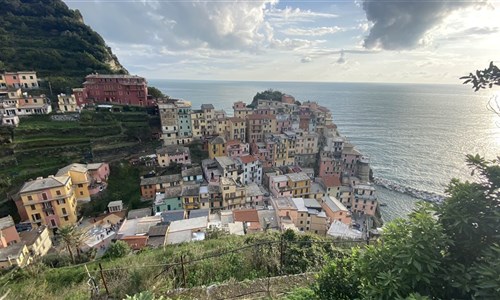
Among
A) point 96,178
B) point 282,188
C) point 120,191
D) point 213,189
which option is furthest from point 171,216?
point 282,188

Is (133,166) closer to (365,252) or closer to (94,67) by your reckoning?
(94,67)

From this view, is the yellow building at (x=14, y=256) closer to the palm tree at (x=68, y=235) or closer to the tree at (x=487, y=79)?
the palm tree at (x=68, y=235)

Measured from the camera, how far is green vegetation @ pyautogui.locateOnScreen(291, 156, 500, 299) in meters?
3.55

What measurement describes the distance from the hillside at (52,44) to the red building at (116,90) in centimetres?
538

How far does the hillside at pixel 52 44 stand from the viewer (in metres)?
46.2

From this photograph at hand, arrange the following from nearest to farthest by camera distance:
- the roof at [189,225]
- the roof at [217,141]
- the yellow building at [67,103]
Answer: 1. the roof at [189,225]
2. the roof at [217,141]
3. the yellow building at [67,103]

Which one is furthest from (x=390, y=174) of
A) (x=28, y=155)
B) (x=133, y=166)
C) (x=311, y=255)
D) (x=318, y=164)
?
(x=28, y=155)

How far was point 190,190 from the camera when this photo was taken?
1136 inches

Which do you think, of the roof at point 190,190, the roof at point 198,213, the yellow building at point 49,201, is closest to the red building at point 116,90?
the yellow building at point 49,201

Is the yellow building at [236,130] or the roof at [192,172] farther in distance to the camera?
the yellow building at [236,130]

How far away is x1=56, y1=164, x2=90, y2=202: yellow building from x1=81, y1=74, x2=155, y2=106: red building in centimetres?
1995

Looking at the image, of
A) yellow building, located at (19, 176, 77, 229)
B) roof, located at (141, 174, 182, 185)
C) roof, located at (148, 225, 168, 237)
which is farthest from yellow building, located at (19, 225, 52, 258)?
roof, located at (141, 174, 182, 185)

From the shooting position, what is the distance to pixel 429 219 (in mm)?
4031

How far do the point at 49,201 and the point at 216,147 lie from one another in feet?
69.3
